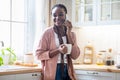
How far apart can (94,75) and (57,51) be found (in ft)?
2.38

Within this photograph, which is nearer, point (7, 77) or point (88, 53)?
point (7, 77)

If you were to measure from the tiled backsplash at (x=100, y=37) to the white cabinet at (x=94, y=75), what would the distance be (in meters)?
0.70

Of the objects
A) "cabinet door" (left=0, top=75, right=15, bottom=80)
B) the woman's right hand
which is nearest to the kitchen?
the woman's right hand

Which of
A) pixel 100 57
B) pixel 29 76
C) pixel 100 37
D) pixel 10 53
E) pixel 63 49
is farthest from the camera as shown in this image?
pixel 100 37

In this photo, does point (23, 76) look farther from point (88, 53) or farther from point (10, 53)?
point (88, 53)

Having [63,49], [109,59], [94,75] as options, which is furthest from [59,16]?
[109,59]

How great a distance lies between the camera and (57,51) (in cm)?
275

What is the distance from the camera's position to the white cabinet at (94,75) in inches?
122

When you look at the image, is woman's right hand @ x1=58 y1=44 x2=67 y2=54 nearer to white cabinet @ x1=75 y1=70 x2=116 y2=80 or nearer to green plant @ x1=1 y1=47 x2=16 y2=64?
white cabinet @ x1=75 y1=70 x2=116 y2=80

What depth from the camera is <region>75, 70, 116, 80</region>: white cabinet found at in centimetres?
311

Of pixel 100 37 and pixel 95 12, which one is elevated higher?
pixel 95 12

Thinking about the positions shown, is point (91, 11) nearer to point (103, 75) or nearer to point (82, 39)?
point (82, 39)

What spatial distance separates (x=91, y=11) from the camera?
147 inches

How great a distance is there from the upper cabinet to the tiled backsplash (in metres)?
0.24
